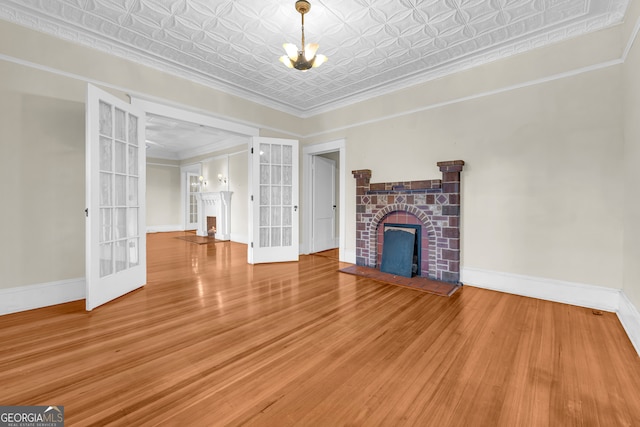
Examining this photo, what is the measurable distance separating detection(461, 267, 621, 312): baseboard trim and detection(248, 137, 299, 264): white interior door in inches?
114

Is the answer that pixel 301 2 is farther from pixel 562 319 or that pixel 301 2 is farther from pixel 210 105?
pixel 562 319

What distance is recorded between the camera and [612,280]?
2.56 meters

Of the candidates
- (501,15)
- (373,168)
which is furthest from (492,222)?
(501,15)

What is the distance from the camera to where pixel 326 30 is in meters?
2.94

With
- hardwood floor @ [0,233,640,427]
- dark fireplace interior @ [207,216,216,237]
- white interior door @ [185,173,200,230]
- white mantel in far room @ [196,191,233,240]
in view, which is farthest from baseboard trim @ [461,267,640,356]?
white interior door @ [185,173,200,230]

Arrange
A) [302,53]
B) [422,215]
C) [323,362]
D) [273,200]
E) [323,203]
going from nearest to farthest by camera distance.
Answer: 1. [323,362]
2. [302,53]
3. [422,215]
4. [273,200]
5. [323,203]

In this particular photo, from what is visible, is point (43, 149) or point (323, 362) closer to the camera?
point (323, 362)

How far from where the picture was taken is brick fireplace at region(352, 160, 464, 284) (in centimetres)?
344

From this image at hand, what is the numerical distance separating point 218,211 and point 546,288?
7488mm

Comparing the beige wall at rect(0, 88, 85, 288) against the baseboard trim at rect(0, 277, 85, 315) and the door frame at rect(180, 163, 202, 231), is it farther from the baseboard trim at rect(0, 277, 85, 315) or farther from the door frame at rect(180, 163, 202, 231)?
the door frame at rect(180, 163, 202, 231)
